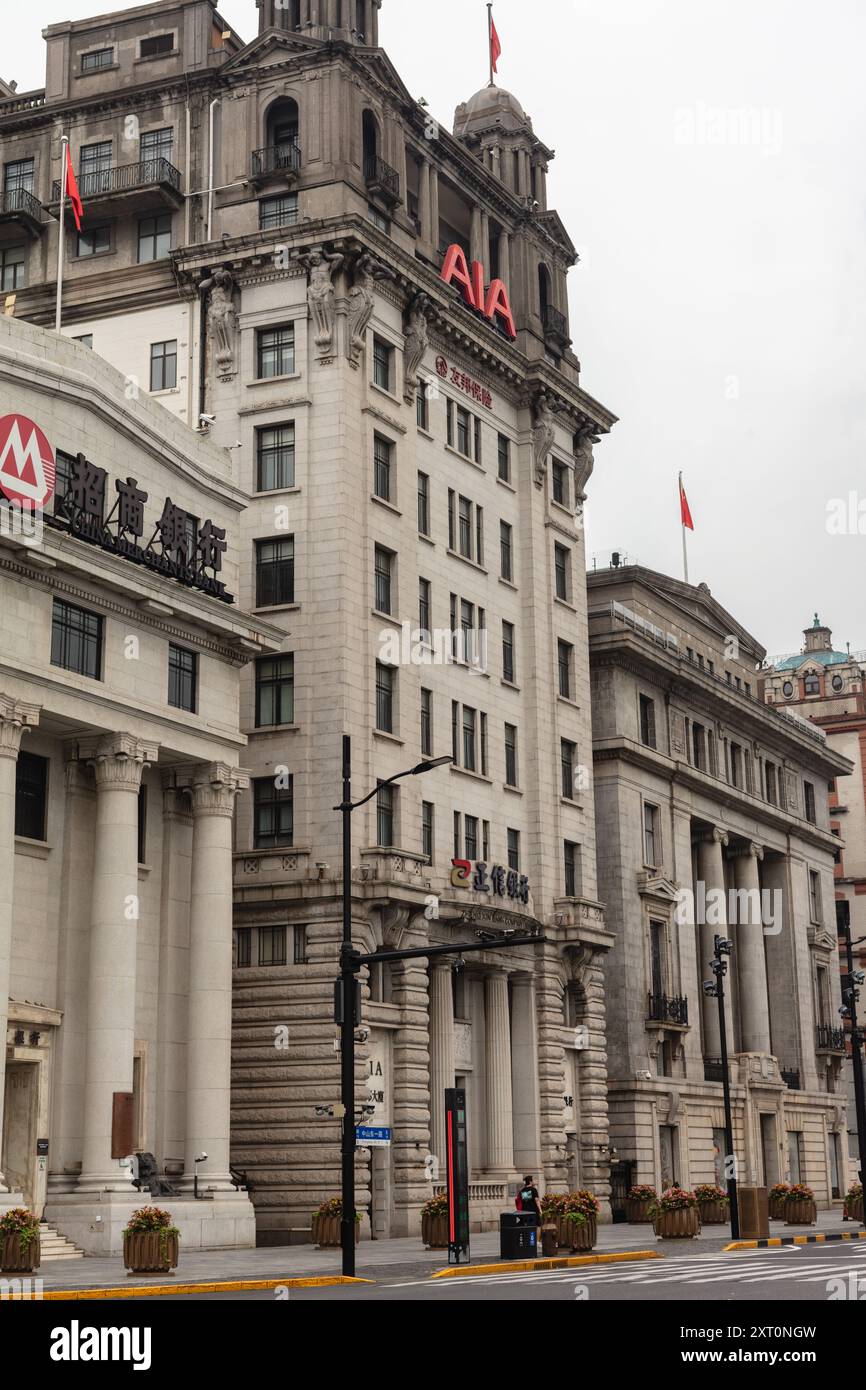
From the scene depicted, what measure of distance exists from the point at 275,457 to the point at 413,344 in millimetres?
7044

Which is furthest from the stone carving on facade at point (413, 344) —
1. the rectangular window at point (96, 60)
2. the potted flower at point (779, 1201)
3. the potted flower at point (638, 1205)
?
the potted flower at point (779, 1201)

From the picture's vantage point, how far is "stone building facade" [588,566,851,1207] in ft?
240

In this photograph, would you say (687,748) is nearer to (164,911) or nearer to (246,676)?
(246,676)

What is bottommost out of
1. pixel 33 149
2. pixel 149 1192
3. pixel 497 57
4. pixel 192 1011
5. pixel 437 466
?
pixel 149 1192

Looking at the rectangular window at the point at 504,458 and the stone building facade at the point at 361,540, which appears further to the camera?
the rectangular window at the point at 504,458

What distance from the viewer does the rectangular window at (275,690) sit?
2158 inches

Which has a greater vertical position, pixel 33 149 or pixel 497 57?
pixel 497 57

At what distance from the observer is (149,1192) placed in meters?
44.1

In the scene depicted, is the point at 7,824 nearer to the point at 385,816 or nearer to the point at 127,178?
the point at 385,816

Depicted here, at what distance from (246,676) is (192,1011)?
12142mm

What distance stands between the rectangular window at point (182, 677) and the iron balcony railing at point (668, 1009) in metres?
32.4

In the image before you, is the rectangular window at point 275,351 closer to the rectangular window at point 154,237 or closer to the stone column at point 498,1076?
the rectangular window at point 154,237

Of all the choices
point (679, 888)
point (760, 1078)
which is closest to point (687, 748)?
point (679, 888)
